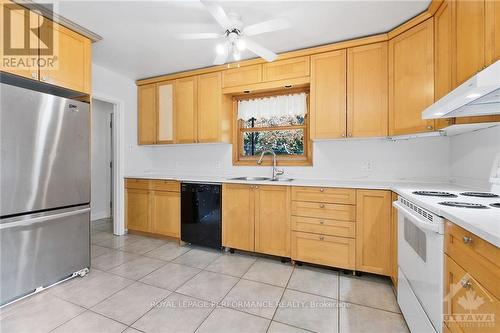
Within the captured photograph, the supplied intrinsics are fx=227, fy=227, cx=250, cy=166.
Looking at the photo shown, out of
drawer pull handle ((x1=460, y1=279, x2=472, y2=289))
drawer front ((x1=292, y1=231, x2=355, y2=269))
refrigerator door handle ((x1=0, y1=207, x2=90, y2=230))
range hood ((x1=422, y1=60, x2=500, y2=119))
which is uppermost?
range hood ((x1=422, y1=60, x2=500, y2=119))

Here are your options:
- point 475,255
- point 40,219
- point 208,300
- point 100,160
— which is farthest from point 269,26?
point 100,160

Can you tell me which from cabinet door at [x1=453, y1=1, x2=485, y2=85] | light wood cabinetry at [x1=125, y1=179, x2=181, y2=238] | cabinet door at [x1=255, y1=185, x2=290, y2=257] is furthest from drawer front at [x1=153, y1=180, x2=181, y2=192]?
cabinet door at [x1=453, y1=1, x2=485, y2=85]

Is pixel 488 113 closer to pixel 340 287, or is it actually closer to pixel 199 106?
pixel 340 287

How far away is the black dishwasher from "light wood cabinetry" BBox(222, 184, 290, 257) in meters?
0.10

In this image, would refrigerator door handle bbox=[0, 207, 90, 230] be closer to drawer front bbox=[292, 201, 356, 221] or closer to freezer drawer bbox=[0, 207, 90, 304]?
freezer drawer bbox=[0, 207, 90, 304]

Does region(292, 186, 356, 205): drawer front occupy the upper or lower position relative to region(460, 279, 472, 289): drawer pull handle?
upper

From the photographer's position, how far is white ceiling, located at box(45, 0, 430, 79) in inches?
75.8

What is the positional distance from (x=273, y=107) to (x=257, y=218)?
5.02 ft

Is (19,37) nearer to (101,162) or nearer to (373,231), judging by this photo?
(101,162)

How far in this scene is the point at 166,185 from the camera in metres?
3.18

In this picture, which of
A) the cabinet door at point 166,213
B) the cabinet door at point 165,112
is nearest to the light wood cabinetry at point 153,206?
the cabinet door at point 166,213

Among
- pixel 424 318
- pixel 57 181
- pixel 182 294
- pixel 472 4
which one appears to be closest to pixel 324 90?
pixel 472 4

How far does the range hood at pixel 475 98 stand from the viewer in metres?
0.97

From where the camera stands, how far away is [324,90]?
261cm
